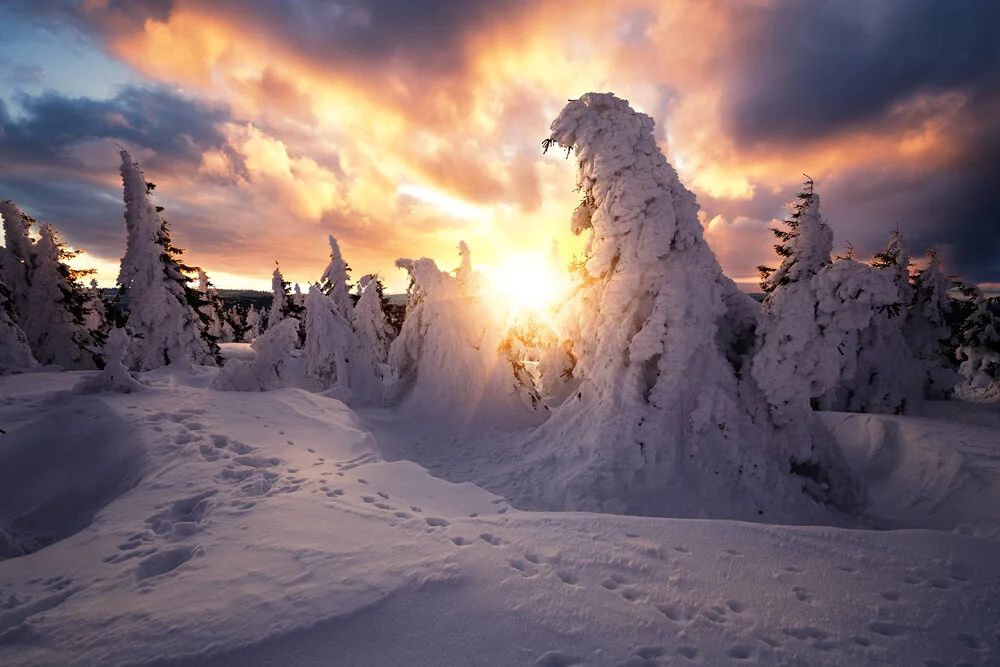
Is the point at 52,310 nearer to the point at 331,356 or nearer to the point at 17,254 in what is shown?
the point at 17,254

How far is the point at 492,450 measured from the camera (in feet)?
50.5

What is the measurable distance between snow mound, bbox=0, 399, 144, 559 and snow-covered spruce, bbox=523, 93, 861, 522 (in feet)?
31.4

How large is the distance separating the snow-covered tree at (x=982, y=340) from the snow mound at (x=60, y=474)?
40264mm

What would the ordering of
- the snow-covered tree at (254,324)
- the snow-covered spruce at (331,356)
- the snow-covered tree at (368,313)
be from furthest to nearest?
1. the snow-covered tree at (254,324)
2. the snow-covered tree at (368,313)
3. the snow-covered spruce at (331,356)

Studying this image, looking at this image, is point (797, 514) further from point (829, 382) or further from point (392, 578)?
point (392, 578)

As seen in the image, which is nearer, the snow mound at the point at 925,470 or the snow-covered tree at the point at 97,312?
the snow mound at the point at 925,470

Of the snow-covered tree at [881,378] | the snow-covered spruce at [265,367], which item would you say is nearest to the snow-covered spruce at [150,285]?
the snow-covered spruce at [265,367]

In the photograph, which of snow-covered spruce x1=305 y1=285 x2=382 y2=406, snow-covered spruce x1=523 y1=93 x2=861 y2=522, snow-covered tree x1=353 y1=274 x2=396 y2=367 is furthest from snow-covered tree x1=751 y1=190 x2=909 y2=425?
snow-covered tree x1=353 y1=274 x2=396 y2=367

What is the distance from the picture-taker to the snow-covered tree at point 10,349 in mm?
15180

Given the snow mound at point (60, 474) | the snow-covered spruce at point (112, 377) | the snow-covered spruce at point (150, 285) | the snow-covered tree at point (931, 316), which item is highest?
the snow-covered tree at point (931, 316)

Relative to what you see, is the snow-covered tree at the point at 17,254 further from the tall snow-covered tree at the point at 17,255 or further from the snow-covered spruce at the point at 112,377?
the snow-covered spruce at the point at 112,377

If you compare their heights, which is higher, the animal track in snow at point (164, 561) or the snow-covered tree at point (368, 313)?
the snow-covered tree at point (368, 313)

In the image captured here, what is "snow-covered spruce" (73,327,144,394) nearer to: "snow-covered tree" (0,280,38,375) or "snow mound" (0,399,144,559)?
"snow mound" (0,399,144,559)

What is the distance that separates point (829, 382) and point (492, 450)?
1124cm
